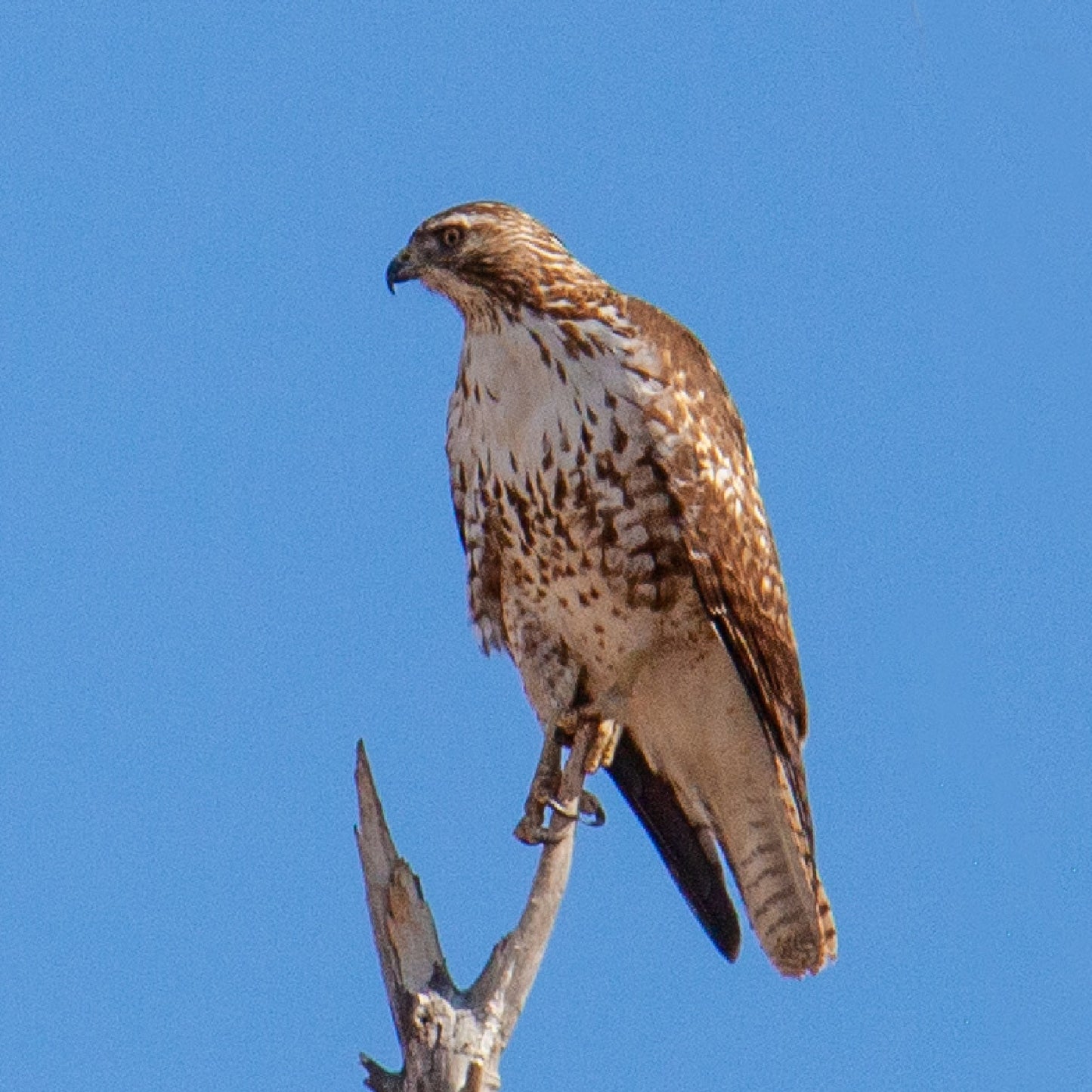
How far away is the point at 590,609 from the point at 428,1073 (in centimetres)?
170

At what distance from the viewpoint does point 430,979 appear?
5.19 metres

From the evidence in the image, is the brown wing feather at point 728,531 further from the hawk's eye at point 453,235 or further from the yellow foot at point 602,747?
the hawk's eye at point 453,235

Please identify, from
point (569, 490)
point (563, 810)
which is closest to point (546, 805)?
point (563, 810)

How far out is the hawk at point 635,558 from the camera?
6.15 meters

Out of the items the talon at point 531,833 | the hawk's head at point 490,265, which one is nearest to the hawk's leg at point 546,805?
the talon at point 531,833

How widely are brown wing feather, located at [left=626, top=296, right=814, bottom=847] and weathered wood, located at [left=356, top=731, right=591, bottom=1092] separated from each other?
1188mm

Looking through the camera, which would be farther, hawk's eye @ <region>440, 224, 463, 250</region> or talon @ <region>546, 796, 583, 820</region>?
hawk's eye @ <region>440, 224, 463, 250</region>

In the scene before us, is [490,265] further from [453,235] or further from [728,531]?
[728,531]

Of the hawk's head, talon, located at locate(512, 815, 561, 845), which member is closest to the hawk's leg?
talon, located at locate(512, 815, 561, 845)

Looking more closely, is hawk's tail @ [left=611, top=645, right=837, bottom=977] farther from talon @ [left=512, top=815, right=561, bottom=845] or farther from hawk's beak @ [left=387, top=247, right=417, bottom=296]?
hawk's beak @ [left=387, top=247, right=417, bottom=296]

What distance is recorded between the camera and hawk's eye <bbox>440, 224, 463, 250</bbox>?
6414 mm

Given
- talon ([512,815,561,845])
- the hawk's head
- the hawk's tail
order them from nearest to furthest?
1. talon ([512,815,561,845])
2. the hawk's head
3. the hawk's tail

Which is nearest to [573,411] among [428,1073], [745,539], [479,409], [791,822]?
[479,409]

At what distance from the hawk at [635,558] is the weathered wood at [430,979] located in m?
0.80
